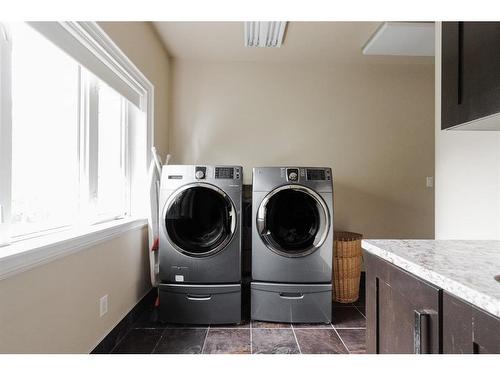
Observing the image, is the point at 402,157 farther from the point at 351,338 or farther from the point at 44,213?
the point at 44,213

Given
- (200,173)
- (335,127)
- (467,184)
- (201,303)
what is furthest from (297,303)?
(335,127)

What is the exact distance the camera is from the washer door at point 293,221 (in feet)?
6.29

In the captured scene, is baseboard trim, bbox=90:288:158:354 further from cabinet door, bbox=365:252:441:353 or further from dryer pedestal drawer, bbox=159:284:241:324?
cabinet door, bbox=365:252:441:353

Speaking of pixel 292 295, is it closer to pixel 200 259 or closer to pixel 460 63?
pixel 200 259

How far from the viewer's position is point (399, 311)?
755 millimetres

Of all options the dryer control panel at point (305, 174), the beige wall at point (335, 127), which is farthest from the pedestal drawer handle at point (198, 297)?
the beige wall at point (335, 127)

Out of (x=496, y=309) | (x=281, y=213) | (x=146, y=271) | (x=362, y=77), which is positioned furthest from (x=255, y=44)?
(x=496, y=309)

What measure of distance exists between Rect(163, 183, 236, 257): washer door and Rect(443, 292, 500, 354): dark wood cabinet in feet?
4.68

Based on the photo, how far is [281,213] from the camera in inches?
78.6

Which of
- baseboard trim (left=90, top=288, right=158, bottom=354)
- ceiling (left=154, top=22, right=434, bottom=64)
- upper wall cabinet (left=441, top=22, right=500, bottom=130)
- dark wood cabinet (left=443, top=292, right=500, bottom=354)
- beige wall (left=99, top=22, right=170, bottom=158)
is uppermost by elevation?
ceiling (left=154, top=22, right=434, bottom=64)

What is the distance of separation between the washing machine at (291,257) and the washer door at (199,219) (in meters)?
0.24

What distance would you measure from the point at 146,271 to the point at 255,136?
1709 mm

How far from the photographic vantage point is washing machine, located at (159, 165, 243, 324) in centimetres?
188

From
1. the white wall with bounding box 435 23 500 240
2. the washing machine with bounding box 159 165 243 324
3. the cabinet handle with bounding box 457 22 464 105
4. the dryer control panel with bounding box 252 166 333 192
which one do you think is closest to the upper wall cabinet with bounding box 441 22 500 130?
the cabinet handle with bounding box 457 22 464 105
